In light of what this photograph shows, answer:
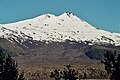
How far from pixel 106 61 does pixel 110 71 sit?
3.87 ft

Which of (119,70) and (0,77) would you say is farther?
(0,77)

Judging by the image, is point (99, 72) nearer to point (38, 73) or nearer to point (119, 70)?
point (38, 73)

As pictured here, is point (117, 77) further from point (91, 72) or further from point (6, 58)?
point (91, 72)

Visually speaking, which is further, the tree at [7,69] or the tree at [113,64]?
the tree at [7,69]

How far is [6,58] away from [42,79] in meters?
82.5

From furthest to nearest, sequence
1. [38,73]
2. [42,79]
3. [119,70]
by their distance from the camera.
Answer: [38,73], [42,79], [119,70]

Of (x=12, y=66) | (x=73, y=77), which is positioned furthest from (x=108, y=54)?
(x=12, y=66)

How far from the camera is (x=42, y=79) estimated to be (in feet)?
428

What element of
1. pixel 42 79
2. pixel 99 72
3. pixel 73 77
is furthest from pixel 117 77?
pixel 99 72

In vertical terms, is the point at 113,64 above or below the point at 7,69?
below

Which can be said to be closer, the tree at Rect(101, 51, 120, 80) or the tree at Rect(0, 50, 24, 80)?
the tree at Rect(101, 51, 120, 80)

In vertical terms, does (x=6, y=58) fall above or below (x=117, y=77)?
above

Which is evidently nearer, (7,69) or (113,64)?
(113,64)

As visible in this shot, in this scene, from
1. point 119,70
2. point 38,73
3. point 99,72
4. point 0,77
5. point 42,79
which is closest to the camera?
point 119,70
